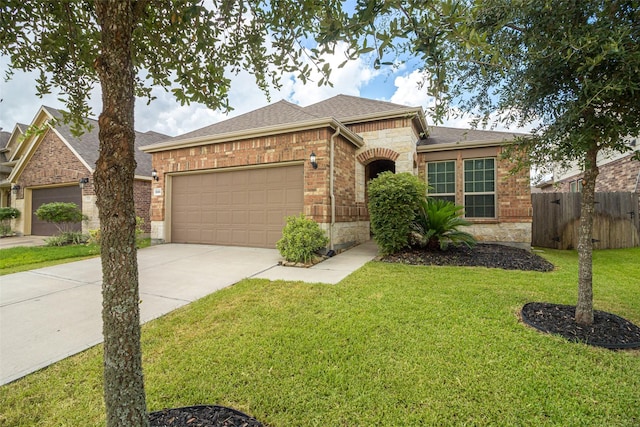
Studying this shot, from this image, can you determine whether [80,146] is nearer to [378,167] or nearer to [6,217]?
[6,217]

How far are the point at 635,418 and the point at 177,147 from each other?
34.0ft

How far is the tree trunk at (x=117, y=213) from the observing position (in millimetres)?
1260

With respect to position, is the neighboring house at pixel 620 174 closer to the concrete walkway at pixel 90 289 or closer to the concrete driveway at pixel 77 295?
the concrete walkway at pixel 90 289

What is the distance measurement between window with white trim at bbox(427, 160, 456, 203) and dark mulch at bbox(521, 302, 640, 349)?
243 inches

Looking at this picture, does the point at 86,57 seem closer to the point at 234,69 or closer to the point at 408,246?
the point at 234,69

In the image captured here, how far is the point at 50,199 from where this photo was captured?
1301 cm

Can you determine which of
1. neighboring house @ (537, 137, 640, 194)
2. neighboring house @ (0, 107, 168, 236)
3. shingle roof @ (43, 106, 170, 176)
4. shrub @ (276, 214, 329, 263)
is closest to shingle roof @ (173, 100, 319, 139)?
shrub @ (276, 214, 329, 263)

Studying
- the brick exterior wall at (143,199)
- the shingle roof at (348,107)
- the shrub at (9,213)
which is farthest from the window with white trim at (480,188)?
the shrub at (9,213)

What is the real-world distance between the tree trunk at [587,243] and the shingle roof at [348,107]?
6.10 meters

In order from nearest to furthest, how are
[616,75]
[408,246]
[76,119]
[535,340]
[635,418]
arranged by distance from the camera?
[635,418] < [76,119] < [616,75] < [535,340] < [408,246]

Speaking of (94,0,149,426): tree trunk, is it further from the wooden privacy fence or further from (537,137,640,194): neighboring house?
the wooden privacy fence

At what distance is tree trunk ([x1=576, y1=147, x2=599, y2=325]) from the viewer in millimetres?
3051

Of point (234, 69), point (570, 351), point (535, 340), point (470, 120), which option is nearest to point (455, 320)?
point (535, 340)

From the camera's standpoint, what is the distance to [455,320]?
10.5ft
